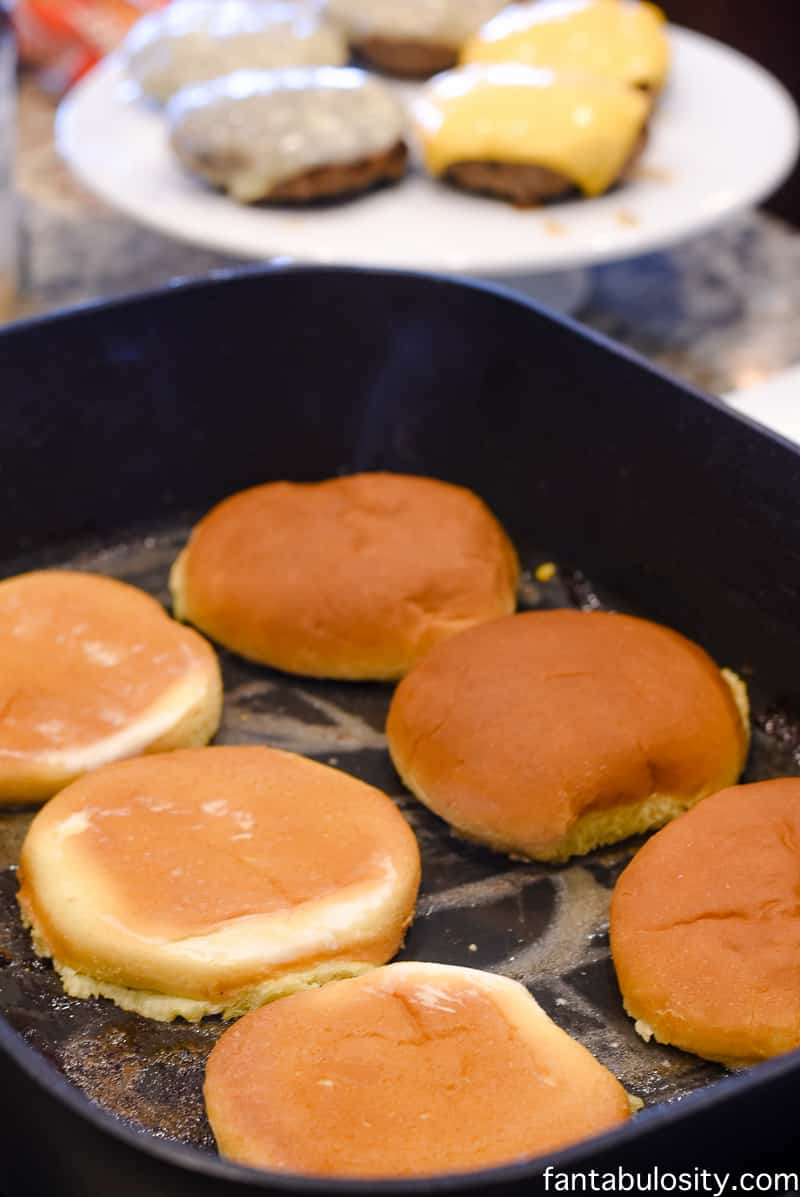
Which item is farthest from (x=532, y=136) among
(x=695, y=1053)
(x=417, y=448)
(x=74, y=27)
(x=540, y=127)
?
(x=695, y=1053)

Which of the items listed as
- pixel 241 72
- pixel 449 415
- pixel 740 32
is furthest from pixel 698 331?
pixel 740 32

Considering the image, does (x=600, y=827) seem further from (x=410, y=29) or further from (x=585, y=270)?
(x=410, y=29)

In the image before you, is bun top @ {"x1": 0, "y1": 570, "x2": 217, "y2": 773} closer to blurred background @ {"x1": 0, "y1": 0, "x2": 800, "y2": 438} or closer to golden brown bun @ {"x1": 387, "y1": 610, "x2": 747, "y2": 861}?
golden brown bun @ {"x1": 387, "y1": 610, "x2": 747, "y2": 861}

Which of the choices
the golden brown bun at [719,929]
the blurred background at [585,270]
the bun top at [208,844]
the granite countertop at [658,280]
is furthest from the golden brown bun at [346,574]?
the granite countertop at [658,280]

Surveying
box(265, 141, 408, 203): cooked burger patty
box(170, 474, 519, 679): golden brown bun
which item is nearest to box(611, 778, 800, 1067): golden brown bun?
box(170, 474, 519, 679): golden brown bun

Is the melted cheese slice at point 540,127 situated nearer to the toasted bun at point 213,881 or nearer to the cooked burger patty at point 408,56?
the cooked burger patty at point 408,56

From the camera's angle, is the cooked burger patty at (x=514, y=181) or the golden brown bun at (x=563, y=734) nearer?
the golden brown bun at (x=563, y=734)

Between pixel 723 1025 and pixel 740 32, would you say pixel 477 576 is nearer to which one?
pixel 723 1025
